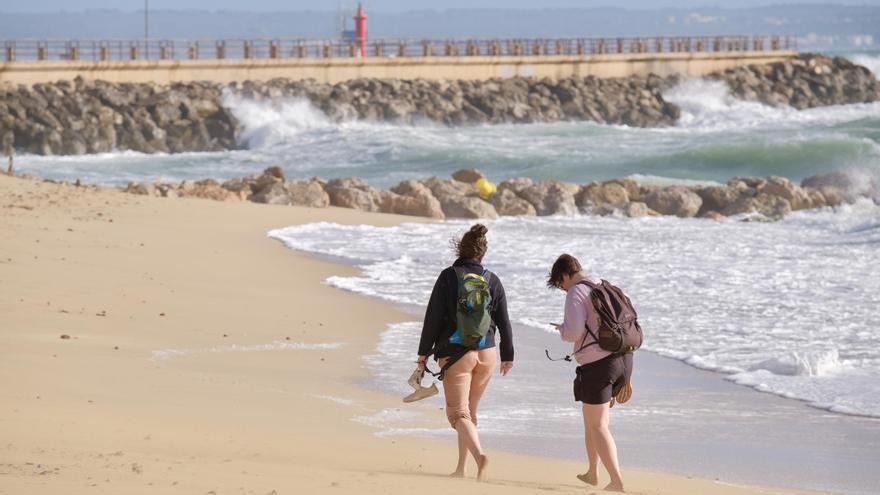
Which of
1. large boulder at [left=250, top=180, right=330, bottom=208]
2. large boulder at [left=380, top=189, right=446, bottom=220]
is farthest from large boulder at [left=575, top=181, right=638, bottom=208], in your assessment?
large boulder at [left=250, top=180, right=330, bottom=208]

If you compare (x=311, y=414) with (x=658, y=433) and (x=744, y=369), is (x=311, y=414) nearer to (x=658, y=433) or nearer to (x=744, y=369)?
(x=658, y=433)

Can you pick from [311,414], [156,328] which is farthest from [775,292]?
[311,414]

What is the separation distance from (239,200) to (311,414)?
14547mm

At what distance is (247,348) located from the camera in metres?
9.48

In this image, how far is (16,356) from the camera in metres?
8.00

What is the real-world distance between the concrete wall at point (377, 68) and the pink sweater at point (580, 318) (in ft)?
127

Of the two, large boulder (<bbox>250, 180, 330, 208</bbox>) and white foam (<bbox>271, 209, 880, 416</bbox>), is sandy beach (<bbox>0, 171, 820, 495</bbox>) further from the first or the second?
large boulder (<bbox>250, 180, 330, 208</bbox>)

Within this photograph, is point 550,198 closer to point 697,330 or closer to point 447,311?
point 697,330

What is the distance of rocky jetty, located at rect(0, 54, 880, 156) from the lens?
40.8 meters

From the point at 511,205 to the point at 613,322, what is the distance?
54.7 feet

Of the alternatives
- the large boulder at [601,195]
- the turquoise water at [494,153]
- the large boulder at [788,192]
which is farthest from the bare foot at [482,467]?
the turquoise water at [494,153]

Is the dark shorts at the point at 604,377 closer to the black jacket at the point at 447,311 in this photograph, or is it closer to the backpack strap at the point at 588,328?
the backpack strap at the point at 588,328

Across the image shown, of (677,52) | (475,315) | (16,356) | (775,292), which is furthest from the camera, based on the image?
(677,52)

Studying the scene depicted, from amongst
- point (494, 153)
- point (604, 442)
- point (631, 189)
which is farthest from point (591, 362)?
point (494, 153)
